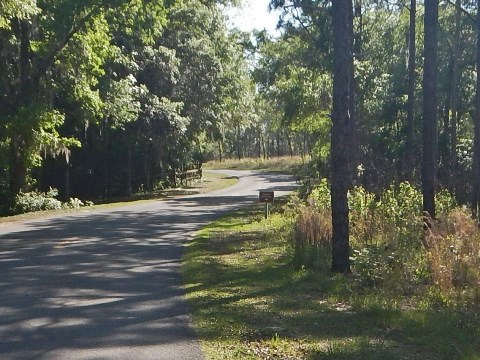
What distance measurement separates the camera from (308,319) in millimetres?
9109

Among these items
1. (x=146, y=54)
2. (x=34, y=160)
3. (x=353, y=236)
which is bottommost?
(x=353, y=236)

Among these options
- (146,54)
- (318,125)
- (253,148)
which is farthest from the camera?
(253,148)

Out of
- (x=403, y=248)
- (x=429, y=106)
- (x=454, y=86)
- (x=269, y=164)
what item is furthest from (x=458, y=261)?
(x=269, y=164)

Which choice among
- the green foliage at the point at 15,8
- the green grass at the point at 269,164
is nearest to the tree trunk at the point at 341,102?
the green foliage at the point at 15,8

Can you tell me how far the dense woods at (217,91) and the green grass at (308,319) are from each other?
1736mm

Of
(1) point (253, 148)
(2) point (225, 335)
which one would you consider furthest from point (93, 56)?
(1) point (253, 148)

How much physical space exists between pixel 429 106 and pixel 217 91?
1189 inches

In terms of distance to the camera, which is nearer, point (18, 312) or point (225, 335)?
point (225, 335)

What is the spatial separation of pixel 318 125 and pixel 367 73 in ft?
16.5

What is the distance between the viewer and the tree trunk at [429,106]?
53.3 ft

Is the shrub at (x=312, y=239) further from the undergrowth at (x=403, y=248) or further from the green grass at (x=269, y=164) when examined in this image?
the green grass at (x=269, y=164)

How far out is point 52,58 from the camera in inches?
1120

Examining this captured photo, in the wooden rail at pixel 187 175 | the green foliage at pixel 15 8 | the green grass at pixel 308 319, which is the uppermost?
the green foliage at pixel 15 8

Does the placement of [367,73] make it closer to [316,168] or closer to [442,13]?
[316,168]
